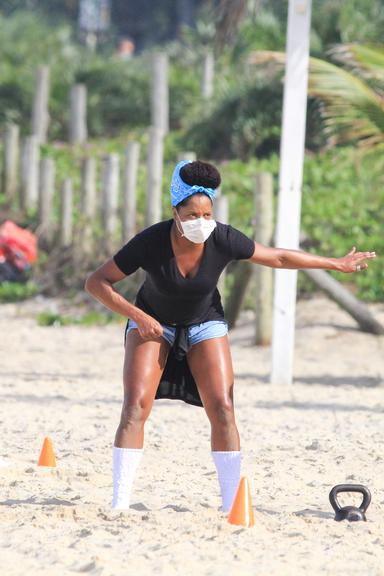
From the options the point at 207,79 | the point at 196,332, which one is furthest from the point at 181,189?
the point at 207,79

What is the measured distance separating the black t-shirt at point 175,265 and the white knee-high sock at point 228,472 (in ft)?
1.93

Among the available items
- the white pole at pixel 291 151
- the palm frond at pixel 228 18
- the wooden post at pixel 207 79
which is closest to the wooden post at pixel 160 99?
the wooden post at pixel 207 79

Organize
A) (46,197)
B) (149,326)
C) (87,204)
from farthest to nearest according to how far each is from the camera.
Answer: (46,197) → (87,204) → (149,326)

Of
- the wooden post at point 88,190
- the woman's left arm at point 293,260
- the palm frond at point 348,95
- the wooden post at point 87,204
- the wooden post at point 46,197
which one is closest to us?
the woman's left arm at point 293,260

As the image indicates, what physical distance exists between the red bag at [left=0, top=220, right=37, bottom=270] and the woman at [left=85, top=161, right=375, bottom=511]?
9.36 meters

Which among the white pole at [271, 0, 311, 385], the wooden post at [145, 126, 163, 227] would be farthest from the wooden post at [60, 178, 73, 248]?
the white pole at [271, 0, 311, 385]

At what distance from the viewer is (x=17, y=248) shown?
1486 centimetres

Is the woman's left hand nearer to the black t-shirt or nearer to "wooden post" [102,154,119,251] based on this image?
the black t-shirt

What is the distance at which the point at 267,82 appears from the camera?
60.3 ft

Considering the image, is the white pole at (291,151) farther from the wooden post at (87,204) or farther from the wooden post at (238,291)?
the wooden post at (87,204)

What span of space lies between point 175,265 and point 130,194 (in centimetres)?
904

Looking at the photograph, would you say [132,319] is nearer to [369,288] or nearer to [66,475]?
[66,475]

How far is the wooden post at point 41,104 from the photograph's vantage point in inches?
848

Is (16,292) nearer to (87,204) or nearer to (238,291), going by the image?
(87,204)
